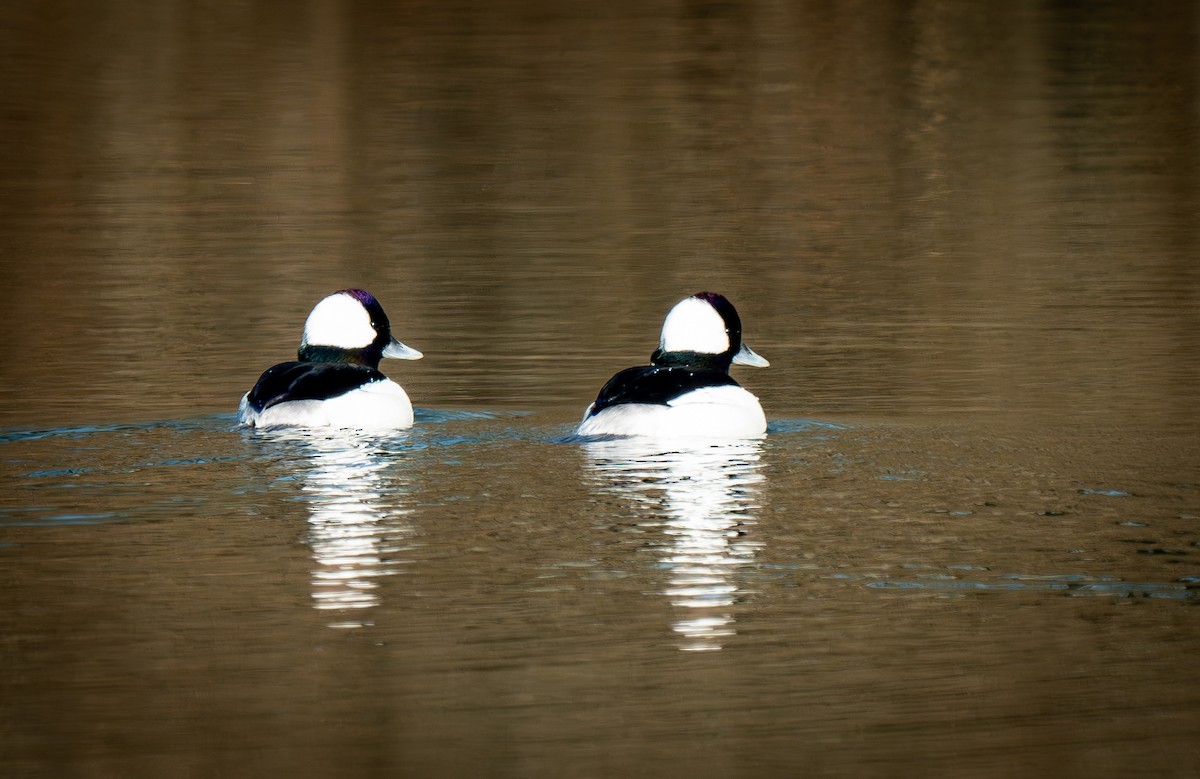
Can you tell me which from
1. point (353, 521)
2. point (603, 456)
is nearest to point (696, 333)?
point (603, 456)

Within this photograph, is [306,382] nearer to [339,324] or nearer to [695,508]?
[339,324]

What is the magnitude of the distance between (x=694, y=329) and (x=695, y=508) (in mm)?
2710

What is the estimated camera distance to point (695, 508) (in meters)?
8.43

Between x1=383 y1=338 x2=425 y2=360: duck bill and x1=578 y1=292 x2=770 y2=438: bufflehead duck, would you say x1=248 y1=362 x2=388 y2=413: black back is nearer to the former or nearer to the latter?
x1=383 y1=338 x2=425 y2=360: duck bill

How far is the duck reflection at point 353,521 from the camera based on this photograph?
7164mm

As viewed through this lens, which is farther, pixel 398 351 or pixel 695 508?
pixel 398 351

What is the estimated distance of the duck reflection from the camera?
23.5 feet

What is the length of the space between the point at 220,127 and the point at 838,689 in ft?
73.1

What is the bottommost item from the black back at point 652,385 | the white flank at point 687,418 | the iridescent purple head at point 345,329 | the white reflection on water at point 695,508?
the white reflection on water at point 695,508

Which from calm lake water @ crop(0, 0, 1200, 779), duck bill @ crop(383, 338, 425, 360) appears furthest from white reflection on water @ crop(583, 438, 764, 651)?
duck bill @ crop(383, 338, 425, 360)

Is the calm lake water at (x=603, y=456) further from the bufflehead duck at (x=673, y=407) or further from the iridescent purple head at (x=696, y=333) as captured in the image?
the iridescent purple head at (x=696, y=333)

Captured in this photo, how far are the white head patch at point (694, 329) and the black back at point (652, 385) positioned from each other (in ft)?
2.08

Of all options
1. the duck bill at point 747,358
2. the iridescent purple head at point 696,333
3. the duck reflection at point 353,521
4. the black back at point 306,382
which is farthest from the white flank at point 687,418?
the black back at point 306,382

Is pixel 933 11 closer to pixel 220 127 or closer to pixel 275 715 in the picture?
pixel 220 127
